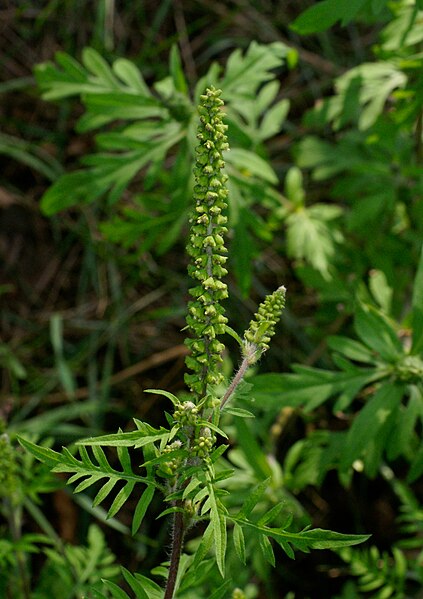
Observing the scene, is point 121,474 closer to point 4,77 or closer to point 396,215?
point 396,215

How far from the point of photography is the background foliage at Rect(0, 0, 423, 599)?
358 centimetres

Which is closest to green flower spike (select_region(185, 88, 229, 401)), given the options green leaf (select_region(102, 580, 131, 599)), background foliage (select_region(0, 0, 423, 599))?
green leaf (select_region(102, 580, 131, 599))

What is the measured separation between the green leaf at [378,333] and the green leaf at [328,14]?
1.30 m

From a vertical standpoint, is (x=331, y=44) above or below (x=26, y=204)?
above

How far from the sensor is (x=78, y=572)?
3453mm

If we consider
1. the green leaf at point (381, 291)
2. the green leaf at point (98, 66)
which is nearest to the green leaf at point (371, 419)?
the green leaf at point (381, 291)

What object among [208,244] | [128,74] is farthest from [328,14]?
[208,244]

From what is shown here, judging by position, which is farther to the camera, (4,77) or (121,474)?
(4,77)

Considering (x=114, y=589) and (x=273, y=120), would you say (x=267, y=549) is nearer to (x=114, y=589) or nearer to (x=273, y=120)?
(x=114, y=589)

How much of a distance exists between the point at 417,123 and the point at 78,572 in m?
3.10

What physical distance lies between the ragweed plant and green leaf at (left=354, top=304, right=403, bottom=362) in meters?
1.42

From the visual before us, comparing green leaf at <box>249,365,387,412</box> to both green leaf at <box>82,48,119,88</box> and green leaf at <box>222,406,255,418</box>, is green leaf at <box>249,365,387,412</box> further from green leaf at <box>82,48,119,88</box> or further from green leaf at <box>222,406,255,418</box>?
A: green leaf at <box>82,48,119,88</box>

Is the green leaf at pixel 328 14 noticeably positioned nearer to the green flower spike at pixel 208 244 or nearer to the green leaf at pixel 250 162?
the green leaf at pixel 250 162

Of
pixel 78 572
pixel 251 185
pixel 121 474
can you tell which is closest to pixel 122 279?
pixel 251 185
